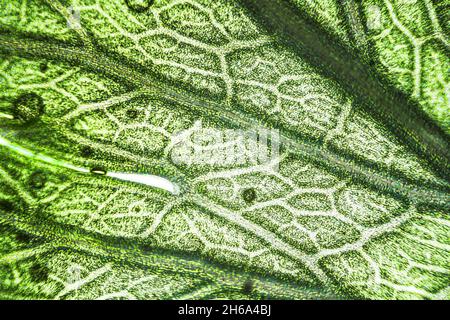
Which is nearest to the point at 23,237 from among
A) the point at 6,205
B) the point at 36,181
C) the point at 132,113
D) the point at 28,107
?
the point at 6,205

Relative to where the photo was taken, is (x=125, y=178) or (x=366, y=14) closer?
(x=366, y=14)

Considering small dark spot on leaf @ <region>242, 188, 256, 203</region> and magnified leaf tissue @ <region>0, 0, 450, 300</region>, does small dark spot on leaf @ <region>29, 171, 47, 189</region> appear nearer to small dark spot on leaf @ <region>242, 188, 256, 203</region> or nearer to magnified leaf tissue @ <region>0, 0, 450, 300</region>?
magnified leaf tissue @ <region>0, 0, 450, 300</region>

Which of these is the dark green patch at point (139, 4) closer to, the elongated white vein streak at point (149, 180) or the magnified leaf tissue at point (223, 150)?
the magnified leaf tissue at point (223, 150)

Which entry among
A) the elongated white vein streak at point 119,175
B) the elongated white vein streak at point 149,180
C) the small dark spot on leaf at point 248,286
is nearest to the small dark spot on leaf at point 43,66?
the elongated white vein streak at point 119,175

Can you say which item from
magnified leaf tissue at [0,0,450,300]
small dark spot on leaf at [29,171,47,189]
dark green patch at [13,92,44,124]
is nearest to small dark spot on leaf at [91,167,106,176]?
magnified leaf tissue at [0,0,450,300]

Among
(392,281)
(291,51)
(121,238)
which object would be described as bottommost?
(392,281)

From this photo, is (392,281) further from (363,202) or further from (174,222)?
(174,222)

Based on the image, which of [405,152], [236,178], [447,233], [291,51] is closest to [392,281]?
[447,233]
